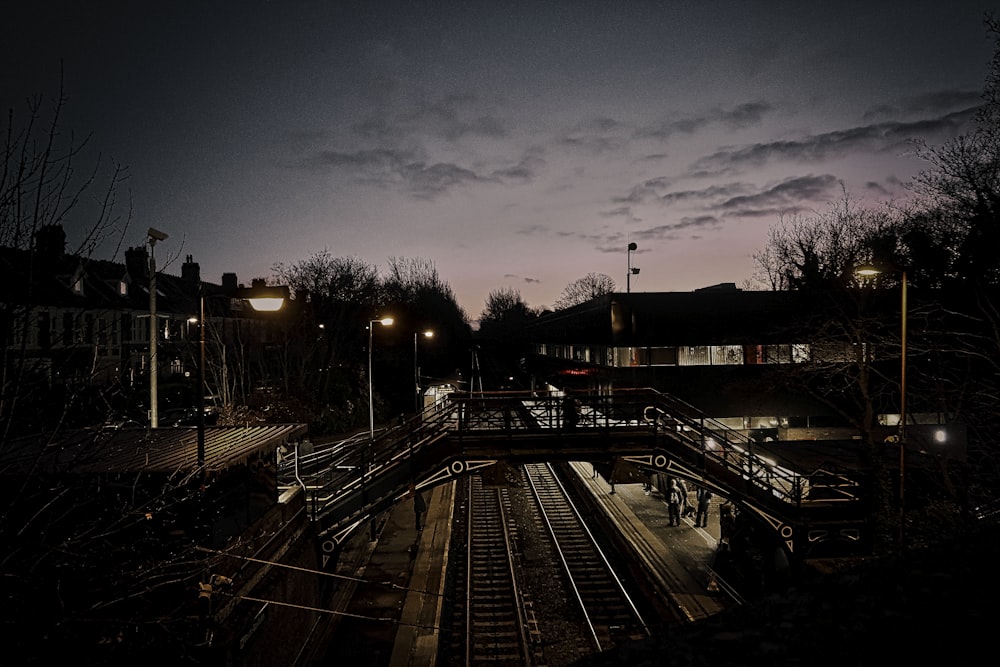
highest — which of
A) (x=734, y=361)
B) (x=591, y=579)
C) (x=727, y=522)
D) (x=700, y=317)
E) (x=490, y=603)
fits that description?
(x=700, y=317)

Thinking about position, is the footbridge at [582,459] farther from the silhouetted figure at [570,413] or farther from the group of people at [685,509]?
the group of people at [685,509]

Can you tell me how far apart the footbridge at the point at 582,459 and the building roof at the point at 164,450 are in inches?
108

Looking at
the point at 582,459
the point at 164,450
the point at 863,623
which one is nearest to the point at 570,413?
the point at 582,459

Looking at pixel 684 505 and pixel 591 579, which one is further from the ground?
pixel 684 505

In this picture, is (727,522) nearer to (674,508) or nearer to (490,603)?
(674,508)

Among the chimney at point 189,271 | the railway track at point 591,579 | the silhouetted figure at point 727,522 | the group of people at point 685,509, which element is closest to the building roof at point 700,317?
the railway track at point 591,579

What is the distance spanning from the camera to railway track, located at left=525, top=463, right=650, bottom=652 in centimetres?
1389

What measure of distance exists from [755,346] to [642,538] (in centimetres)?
1803

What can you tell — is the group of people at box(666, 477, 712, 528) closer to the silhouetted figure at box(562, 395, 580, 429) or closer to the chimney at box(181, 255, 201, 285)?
the silhouetted figure at box(562, 395, 580, 429)

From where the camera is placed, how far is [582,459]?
17531 mm

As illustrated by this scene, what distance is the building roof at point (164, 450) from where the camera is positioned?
9.02m

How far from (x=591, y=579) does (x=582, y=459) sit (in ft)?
11.1

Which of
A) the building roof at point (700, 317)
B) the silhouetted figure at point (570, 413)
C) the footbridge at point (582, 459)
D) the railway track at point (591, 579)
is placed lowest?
the railway track at point (591, 579)

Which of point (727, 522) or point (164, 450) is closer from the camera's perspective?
point (164, 450)
